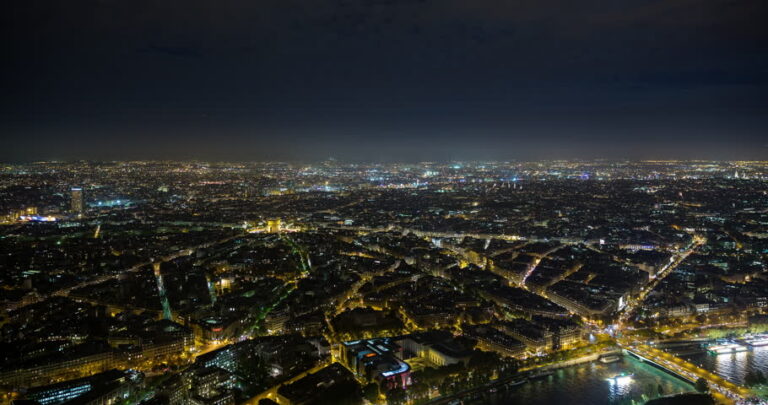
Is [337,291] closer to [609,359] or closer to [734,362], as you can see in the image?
[609,359]

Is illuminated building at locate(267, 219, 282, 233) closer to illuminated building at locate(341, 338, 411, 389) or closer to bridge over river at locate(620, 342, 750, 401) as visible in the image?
illuminated building at locate(341, 338, 411, 389)

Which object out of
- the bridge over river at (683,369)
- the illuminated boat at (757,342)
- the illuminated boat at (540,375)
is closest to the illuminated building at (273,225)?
the illuminated boat at (540,375)

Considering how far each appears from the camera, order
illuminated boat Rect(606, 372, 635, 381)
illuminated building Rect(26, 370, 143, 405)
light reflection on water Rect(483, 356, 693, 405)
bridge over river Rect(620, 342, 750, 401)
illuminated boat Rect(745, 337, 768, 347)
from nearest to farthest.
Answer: illuminated building Rect(26, 370, 143, 405)
bridge over river Rect(620, 342, 750, 401)
light reflection on water Rect(483, 356, 693, 405)
illuminated boat Rect(606, 372, 635, 381)
illuminated boat Rect(745, 337, 768, 347)

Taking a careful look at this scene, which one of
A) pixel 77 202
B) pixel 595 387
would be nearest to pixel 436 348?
pixel 595 387

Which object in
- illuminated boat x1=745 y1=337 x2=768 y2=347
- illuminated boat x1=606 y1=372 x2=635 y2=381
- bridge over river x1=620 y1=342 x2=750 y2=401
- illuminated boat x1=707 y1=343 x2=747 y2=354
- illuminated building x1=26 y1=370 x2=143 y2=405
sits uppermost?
illuminated boat x1=745 y1=337 x2=768 y2=347

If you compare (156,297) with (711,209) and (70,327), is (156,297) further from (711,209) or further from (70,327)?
(711,209)

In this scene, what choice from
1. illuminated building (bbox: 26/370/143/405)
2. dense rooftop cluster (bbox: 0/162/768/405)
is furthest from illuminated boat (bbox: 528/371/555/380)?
illuminated building (bbox: 26/370/143/405)

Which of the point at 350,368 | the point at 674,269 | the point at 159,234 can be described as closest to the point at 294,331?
the point at 350,368

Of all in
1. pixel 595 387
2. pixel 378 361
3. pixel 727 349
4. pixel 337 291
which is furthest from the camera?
pixel 337 291
